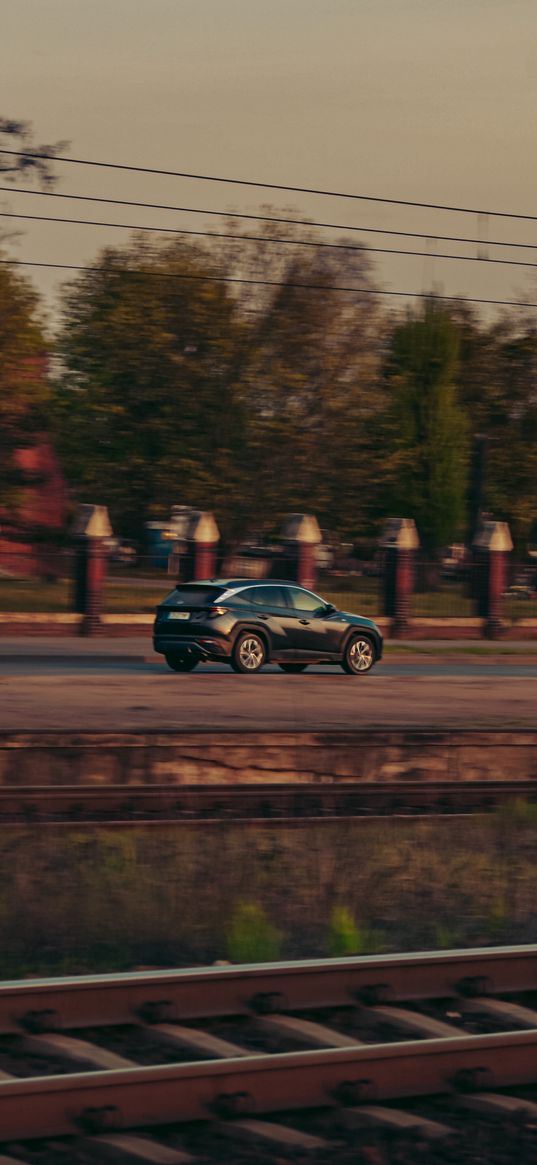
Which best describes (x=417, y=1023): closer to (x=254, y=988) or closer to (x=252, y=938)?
(x=254, y=988)

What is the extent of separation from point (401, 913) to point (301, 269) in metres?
42.0

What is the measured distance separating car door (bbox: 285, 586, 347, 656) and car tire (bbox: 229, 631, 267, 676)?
0.70 m

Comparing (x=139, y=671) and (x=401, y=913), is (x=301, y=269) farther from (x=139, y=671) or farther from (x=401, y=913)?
(x=401, y=913)

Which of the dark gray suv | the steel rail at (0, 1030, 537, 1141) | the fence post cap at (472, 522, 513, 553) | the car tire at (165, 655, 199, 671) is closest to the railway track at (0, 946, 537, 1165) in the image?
the steel rail at (0, 1030, 537, 1141)

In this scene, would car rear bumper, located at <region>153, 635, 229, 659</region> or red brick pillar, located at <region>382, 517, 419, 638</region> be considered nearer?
car rear bumper, located at <region>153, 635, 229, 659</region>

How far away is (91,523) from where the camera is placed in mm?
31719

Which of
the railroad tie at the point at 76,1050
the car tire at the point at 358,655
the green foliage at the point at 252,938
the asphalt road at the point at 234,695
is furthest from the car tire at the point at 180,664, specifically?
the railroad tie at the point at 76,1050

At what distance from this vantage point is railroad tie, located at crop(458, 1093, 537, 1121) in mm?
5008

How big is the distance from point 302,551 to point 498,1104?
29.9 meters

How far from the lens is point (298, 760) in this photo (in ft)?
48.1

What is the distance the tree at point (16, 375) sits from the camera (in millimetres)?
46500

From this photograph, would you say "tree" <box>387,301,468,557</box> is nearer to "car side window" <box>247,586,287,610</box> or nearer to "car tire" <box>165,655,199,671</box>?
"car tire" <box>165,655,199,671</box>

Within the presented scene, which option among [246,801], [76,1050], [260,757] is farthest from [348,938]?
[260,757]

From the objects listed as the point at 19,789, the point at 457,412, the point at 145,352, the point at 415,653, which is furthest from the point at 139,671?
the point at 457,412
